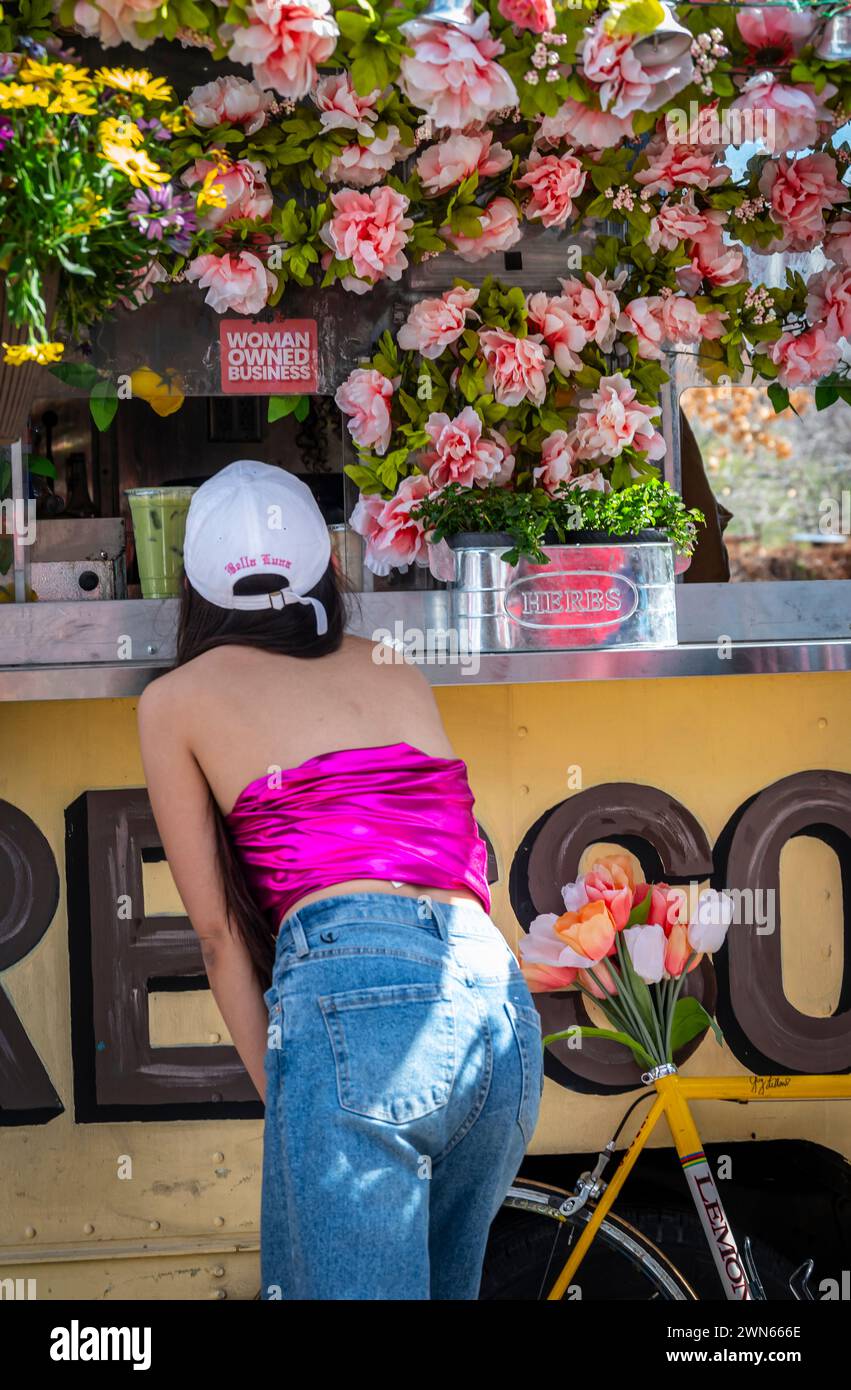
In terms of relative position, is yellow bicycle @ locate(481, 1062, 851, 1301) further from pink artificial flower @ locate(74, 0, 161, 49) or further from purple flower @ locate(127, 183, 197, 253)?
pink artificial flower @ locate(74, 0, 161, 49)

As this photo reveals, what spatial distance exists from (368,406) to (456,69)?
69 cm

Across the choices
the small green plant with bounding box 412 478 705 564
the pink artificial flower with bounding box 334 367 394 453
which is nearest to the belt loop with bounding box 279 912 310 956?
the small green plant with bounding box 412 478 705 564

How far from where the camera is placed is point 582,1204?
2.47 metres

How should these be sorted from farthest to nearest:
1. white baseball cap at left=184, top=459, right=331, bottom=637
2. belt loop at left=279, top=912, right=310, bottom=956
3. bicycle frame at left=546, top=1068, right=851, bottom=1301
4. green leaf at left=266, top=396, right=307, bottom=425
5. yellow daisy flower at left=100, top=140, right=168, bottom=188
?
green leaf at left=266, top=396, right=307, bottom=425, bicycle frame at left=546, top=1068, right=851, bottom=1301, white baseball cap at left=184, top=459, right=331, bottom=637, yellow daisy flower at left=100, top=140, right=168, bottom=188, belt loop at left=279, top=912, right=310, bottom=956

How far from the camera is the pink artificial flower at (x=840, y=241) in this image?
8.91ft

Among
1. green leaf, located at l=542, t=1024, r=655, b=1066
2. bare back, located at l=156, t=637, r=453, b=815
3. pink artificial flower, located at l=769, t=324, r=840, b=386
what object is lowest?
green leaf, located at l=542, t=1024, r=655, b=1066

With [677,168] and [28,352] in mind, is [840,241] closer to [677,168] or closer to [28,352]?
[677,168]

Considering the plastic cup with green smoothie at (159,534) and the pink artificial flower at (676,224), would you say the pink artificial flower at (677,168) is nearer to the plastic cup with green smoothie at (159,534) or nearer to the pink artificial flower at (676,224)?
the pink artificial flower at (676,224)

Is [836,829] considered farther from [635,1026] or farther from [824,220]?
[824,220]

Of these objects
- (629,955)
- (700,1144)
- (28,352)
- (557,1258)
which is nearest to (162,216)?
(28,352)

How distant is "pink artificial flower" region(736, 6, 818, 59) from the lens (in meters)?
2.24

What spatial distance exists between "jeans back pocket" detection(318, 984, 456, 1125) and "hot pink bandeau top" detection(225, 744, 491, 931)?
16 centimetres

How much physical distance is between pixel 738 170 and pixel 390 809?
166 cm
